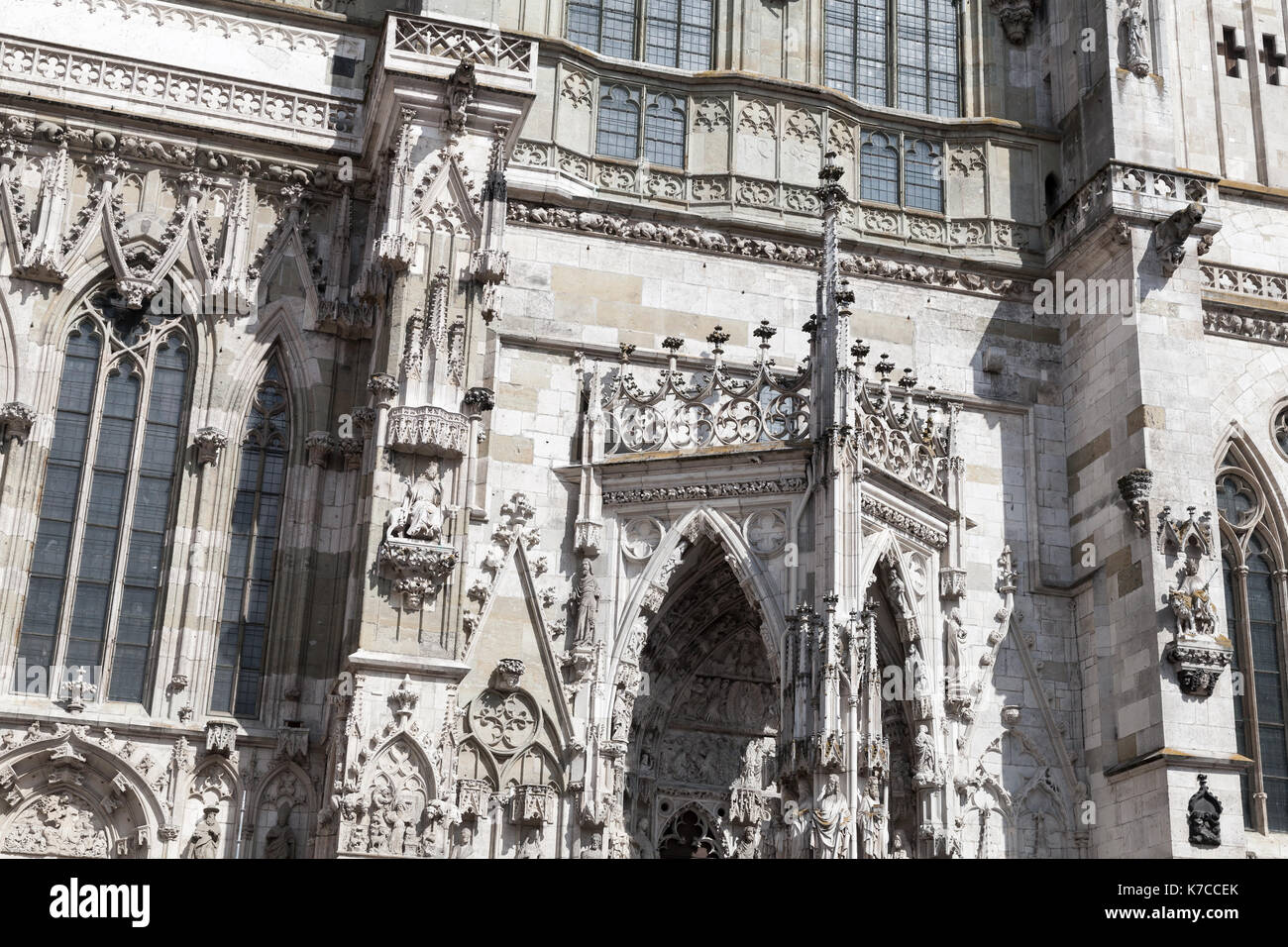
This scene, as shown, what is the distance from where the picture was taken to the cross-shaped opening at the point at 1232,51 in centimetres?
2402

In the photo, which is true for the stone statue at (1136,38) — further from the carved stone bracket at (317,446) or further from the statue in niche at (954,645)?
the carved stone bracket at (317,446)

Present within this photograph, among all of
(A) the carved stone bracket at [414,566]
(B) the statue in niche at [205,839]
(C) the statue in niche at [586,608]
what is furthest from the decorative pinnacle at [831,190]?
(B) the statue in niche at [205,839]

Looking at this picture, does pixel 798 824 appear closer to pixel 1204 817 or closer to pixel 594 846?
pixel 594 846

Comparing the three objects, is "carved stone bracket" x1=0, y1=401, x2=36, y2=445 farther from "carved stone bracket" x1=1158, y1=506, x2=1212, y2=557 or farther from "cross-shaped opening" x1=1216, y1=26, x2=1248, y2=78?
"cross-shaped opening" x1=1216, y1=26, x2=1248, y2=78

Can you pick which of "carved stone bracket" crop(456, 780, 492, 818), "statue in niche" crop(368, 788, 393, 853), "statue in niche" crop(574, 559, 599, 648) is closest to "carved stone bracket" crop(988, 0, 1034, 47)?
"statue in niche" crop(574, 559, 599, 648)

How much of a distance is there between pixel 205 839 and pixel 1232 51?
16.9 metres

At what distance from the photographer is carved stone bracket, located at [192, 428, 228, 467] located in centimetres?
1828

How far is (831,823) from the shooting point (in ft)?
51.8

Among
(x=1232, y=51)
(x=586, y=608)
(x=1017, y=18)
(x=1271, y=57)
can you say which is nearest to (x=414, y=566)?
(x=586, y=608)

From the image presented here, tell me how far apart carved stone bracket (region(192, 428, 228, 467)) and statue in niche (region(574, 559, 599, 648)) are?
397 centimetres

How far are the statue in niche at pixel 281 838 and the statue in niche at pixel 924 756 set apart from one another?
21.1ft

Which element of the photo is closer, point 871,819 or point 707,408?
point 871,819

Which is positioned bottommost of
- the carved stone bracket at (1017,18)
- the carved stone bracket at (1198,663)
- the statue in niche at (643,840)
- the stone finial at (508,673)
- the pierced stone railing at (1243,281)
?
the statue in niche at (643,840)

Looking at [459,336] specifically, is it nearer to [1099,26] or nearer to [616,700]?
[616,700]
